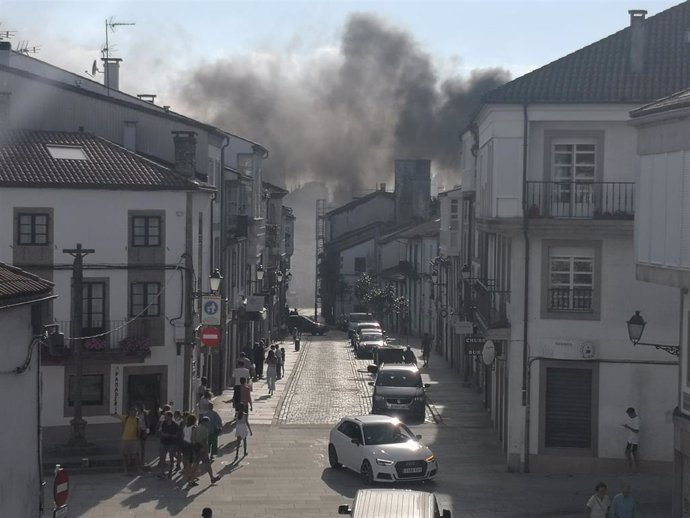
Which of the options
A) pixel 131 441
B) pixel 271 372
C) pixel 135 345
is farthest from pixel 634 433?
pixel 271 372

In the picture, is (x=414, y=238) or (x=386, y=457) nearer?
(x=386, y=457)

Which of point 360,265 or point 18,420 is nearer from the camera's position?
point 18,420

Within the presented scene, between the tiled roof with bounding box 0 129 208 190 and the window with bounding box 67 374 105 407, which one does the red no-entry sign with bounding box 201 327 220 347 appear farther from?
the tiled roof with bounding box 0 129 208 190

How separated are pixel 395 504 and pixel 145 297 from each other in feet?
54.3

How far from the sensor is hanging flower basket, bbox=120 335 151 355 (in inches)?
1256

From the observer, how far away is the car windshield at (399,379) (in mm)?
35688

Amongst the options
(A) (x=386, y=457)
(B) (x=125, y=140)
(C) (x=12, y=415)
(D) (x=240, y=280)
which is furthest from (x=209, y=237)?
(C) (x=12, y=415)

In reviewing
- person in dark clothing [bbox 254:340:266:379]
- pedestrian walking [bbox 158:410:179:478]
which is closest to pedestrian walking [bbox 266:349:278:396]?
person in dark clothing [bbox 254:340:266:379]

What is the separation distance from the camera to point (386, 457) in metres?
24.5

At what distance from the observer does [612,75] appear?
91.6 feet

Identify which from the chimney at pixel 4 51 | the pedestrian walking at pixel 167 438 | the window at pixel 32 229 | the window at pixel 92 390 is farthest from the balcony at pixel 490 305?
the chimney at pixel 4 51

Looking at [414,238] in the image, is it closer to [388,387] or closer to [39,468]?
[388,387]

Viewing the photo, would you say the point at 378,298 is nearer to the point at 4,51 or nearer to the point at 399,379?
the point at 4,51

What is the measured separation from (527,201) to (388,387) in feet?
33.0
